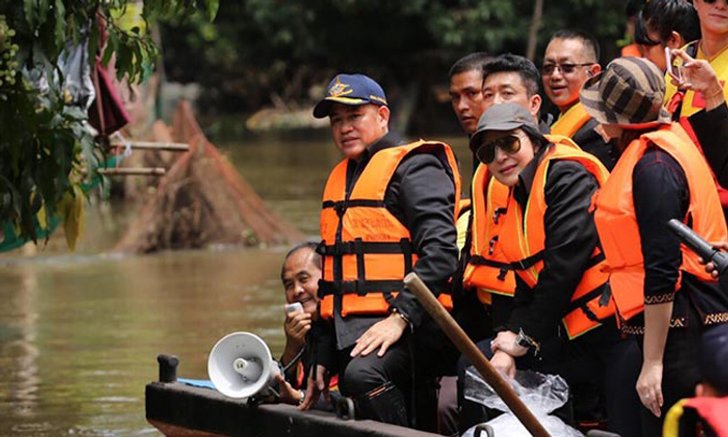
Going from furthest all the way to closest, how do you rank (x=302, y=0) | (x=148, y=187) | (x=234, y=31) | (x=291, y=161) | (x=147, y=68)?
1. (x=234, y=31)
2. (x=302, y=0)
3. (x=291, y=161)
4. (x=148, y=187)
5. (x=147, y=68)

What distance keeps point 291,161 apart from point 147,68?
1794 cm

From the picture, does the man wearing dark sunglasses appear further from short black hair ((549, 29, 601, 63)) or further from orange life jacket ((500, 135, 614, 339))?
orange life jacket ((500, 135, 614, 339))

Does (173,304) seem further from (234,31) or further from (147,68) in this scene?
(234,31)

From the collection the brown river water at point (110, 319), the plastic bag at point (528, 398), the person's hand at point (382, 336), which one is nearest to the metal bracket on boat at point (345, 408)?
the person's hand at point (382, 336)

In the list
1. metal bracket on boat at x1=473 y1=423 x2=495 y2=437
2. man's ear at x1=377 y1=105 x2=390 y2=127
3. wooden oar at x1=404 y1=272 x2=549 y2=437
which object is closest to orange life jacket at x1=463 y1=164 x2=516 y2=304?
man's ear at x1=377 y1=105 x2=390 y2=127

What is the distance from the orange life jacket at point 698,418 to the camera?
4332mm

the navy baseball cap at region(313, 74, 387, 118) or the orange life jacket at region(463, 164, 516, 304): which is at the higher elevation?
the navy baseball cap at region(313, 74, 387, 118)

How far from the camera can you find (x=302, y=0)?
32688mm

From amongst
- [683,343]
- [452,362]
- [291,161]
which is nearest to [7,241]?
[452,362]

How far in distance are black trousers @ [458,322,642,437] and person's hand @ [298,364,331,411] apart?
701 millimetres

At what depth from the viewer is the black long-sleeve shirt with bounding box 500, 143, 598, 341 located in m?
6.21

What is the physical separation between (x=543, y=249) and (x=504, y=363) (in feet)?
1.41

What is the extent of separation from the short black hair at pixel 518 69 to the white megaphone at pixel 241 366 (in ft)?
4.74

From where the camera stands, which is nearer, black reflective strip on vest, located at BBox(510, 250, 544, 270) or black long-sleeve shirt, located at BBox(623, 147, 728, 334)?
black long-sleeve shirt, located at BBox(623, 147, 728, 334)
